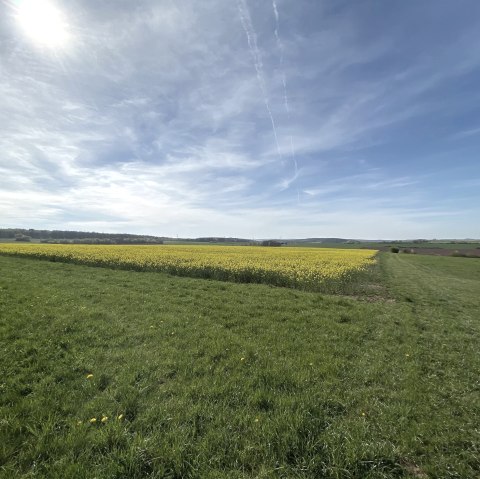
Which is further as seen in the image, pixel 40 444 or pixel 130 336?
pixel 130 336

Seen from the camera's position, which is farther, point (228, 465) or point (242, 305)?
point (242, 305)

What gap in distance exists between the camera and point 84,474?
2957 mm

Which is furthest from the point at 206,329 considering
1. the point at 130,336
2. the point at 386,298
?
the point at 386,298

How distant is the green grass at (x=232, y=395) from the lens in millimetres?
3211

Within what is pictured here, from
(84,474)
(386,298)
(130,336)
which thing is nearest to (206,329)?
(130,336)

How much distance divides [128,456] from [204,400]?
1.37 meters

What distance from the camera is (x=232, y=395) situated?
14.9 ft

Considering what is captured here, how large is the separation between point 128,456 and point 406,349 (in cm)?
637

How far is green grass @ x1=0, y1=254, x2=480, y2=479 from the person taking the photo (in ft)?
10.5

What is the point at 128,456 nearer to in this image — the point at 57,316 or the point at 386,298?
the point at 57,316

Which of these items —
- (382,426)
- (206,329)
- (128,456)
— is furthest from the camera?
(206,329)

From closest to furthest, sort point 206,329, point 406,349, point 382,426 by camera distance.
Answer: point 382,426
point 406,349
point 206,329

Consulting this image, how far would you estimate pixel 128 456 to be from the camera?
10.3 ft

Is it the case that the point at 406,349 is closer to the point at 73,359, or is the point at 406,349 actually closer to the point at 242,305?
the point at 242,305
